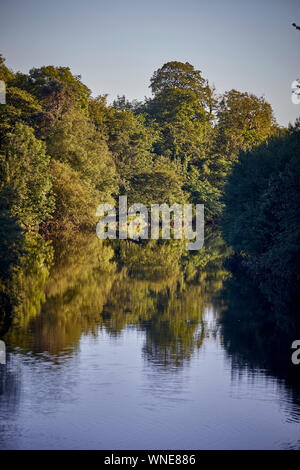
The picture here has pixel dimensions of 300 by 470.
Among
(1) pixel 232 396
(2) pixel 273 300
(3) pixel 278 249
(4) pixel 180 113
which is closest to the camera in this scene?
(1) pixel 232 396

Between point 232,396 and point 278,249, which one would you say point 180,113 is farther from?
point 232,396

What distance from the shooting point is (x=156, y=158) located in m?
78.5

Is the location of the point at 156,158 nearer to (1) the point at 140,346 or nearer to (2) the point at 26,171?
(2) the point at 26,171

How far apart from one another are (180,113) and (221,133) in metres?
7.22

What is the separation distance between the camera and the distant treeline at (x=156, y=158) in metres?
32.6

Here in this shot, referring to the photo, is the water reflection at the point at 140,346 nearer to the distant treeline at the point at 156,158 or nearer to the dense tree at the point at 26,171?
the distant treeline at the point at 156,158

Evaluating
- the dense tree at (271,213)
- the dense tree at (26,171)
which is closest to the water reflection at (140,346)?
the dense tree at (271,213)

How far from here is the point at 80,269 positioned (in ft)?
109

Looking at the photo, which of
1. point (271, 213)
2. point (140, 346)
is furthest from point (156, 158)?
point (140, 346)

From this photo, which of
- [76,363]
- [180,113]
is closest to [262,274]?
[76,363]

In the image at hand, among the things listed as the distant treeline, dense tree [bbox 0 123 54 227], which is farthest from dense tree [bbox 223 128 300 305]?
dense tree [bbox 0 123 54 227]

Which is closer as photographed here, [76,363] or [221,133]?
[76,363]

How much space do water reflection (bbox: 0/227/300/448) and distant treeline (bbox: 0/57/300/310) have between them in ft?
10.9
